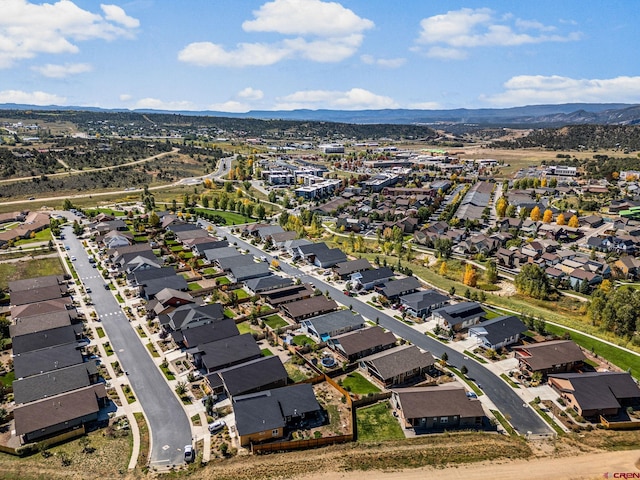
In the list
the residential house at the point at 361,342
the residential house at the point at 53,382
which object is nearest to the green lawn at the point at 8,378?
the residential house at the point at 53,382

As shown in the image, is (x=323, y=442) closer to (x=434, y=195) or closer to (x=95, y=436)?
(x=95, y=436)

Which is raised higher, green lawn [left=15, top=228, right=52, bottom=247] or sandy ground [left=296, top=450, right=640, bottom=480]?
green lawn [left=15, top=228, right=52, bottom=247]

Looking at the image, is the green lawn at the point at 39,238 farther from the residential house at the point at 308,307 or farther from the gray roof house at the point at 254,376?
the gray roof house at the point at 254,376

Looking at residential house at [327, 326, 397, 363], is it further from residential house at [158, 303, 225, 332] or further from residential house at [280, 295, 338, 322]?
residential house at [158, 303, 225, 332]

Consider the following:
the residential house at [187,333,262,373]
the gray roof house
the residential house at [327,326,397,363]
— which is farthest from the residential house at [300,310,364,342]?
the gray roof house

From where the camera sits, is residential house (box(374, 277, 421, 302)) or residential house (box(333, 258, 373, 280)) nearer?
residential house (box(374, 277, 421, 302))

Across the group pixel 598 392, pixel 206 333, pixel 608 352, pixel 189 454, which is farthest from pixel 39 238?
pixel 608 352
